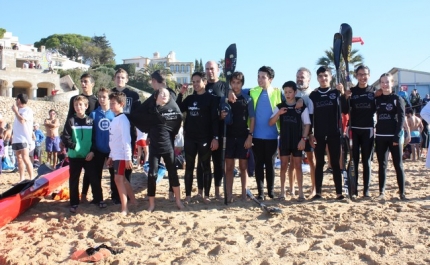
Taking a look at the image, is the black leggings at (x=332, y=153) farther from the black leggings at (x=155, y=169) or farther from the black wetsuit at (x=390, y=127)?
the black leggings at (x=155, y=169)

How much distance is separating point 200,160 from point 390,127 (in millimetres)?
2892

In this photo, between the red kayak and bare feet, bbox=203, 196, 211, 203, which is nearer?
the red kayak

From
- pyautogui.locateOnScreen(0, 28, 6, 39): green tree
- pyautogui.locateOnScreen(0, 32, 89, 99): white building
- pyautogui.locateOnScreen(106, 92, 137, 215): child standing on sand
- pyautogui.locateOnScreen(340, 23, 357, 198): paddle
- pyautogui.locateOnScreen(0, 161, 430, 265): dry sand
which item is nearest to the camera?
pyautogui.locateOnScreen(0, 161, 430, 265): dry sand

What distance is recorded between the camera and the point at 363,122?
631cm

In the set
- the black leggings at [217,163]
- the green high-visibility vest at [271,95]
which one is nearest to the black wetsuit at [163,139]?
the black leggings at [217,163]

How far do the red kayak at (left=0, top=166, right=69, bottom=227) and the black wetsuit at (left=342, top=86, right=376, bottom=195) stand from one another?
4.71 metres

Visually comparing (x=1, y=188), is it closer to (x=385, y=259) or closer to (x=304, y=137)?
(x=304, y=137)

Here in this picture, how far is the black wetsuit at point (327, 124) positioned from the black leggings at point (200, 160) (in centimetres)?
166

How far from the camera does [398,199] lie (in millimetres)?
6176

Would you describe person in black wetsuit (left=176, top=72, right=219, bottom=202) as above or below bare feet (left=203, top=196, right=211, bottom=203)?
above

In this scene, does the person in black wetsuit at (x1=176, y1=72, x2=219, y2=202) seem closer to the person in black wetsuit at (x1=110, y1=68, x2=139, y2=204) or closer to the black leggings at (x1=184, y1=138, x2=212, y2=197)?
the black leggings at (x1=184, y1=138, x2=212, y2=197)

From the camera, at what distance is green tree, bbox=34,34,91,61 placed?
A: 10912 cm

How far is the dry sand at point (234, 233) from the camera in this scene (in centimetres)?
408

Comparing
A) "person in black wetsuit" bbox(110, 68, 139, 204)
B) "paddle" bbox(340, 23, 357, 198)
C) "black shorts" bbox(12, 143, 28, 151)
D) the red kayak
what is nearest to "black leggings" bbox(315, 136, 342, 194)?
"paddle" bbox(340, 23, 357, 198)
